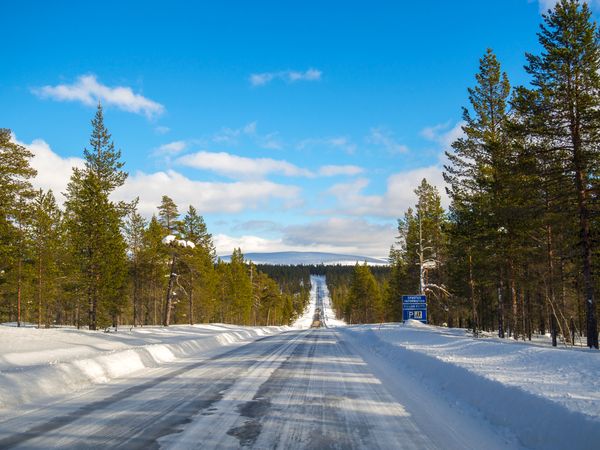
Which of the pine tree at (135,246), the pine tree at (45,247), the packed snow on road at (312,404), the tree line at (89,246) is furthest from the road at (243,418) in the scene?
the pine tree at (135,246)

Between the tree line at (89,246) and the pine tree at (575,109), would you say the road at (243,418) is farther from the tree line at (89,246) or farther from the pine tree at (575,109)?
the tree line at (89,246)

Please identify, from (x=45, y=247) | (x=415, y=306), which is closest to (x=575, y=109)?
(x=415, y=306)

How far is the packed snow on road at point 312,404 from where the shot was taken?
5.40m

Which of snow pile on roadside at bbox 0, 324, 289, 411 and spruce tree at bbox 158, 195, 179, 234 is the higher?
spruce tree at bbox 158, 195, 179, 234

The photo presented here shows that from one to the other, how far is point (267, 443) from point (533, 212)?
19689mm

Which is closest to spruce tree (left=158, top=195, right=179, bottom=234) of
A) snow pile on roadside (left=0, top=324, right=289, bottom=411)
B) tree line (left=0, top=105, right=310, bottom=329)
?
tree line (left=0, top=105, right=310, bottom=329)

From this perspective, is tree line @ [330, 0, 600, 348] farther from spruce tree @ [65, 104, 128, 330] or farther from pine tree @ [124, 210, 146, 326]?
pine tree @ [124, 210, 146, 326]

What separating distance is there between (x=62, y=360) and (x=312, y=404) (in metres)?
8.71

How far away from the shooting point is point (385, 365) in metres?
13.5

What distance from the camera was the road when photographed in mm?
5426

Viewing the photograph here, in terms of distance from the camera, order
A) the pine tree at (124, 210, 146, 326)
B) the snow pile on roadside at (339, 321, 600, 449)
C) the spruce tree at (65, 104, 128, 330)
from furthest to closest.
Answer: the pine tree at (124, 210, 146, 326) < the spruce tree at (65, 104, 128, 330) < the snow pile on roadside at (339, 321, 600, 449)

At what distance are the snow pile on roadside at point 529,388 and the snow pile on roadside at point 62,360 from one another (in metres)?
8.25

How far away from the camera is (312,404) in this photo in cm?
756

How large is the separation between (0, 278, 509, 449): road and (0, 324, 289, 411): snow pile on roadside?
870 millimetres
